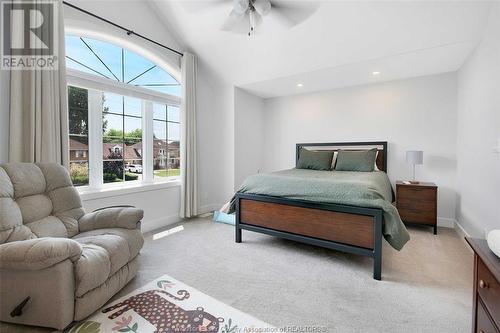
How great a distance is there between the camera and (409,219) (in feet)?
10.9

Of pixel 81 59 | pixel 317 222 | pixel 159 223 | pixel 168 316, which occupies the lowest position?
pixel 168 316

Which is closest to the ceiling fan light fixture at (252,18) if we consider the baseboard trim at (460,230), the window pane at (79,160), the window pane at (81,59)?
the window pane at (81,59)

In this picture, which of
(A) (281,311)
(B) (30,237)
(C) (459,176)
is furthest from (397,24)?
(B) (30,237)

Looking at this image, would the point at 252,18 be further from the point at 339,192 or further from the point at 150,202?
the point at 150,202

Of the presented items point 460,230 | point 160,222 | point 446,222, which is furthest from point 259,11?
point 446,222

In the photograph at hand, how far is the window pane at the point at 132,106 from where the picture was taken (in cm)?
331

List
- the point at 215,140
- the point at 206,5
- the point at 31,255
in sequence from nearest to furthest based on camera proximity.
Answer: the point at 31,255 < the point at 206,5 < the point at 215,140

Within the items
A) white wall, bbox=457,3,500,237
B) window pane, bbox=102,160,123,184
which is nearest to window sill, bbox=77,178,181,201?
window pane, bbox=102,160,123,184

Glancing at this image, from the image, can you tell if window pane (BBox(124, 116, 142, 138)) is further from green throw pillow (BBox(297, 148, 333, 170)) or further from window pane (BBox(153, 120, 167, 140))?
green throw pillow (BBox(297, 148, 333, 170))

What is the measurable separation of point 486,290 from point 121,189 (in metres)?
3.40

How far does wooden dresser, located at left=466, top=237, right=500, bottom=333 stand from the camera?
89cm

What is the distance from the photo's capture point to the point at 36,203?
1858 millimetres

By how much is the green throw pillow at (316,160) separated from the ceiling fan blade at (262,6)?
2.43m

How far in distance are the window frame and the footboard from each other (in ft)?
5.52
